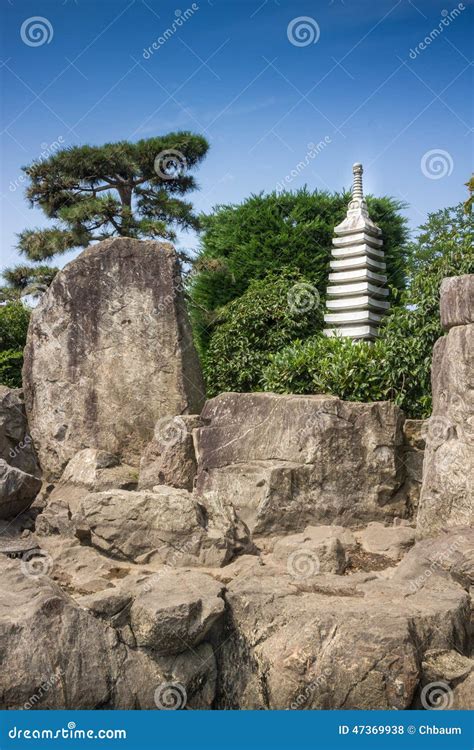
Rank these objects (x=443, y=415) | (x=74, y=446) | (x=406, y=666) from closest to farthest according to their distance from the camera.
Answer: (x=406, y=666)
(x=443, y=415)
(x=74, y=446)

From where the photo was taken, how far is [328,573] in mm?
6262

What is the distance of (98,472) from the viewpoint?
848cm

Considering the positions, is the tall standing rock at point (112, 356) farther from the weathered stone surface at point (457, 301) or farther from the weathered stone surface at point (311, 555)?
the weathered stone surface at point (457, 301)

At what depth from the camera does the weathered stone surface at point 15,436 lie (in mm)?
9055

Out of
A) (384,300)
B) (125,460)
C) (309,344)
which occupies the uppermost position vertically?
(384,300)

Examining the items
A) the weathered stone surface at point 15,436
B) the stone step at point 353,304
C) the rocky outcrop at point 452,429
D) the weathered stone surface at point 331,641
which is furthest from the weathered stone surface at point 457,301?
the stone step at point 353,304

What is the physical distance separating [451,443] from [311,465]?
58.4 inches

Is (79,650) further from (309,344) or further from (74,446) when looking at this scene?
(309,344)

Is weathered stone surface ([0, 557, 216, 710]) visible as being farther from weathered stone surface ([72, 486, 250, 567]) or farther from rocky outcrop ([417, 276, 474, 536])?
rocky outcrop ([417, 276, 474, 536])

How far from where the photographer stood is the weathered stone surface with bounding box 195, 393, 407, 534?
763cm

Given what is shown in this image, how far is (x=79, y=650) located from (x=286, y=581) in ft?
5.54

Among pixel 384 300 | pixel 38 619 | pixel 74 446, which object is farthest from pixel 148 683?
pixel 384 300

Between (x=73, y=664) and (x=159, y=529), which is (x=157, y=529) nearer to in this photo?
(x=159, y=529)

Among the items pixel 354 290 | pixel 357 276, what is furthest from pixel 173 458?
pixel 357 276
